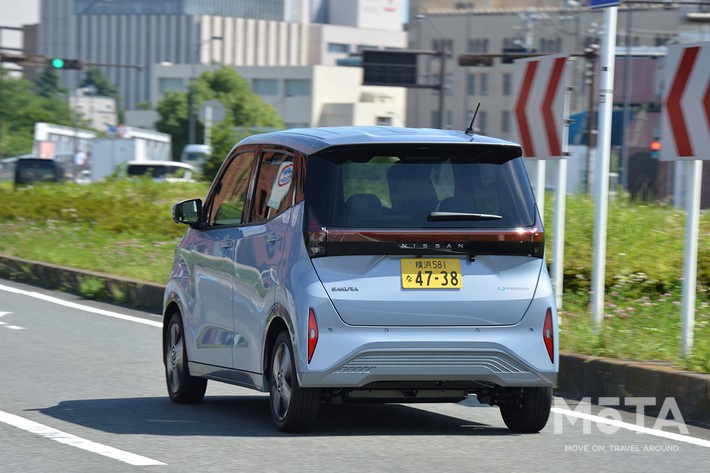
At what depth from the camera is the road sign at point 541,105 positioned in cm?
1173

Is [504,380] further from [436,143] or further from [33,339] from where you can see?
[33,339]

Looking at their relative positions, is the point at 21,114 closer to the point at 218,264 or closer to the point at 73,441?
the point at 218,264

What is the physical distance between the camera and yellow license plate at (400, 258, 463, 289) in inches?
294

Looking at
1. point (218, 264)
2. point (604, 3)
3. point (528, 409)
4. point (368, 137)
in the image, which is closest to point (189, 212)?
point (218, 264)

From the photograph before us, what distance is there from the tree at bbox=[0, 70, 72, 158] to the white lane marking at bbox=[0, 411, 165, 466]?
378 ft

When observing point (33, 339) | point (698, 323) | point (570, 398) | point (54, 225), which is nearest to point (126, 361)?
point (33, 339)

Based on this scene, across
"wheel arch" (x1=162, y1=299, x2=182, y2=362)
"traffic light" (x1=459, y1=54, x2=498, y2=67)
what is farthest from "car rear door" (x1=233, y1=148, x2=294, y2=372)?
"traffic light" (x1=459, y1=54, x2=498, y2=67)

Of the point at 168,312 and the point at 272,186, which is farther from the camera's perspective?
the point at 168,312

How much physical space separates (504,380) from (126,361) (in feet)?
16.4

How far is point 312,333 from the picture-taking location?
7.37m

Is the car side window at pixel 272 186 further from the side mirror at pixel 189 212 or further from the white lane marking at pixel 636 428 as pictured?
the white lane marking at pixel 636 428

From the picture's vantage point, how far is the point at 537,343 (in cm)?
762

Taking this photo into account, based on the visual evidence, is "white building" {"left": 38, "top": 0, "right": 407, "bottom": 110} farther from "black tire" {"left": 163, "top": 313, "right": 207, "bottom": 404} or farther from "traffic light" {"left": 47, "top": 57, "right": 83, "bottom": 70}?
"black tire" {"left": 163, "top": 313, "right": 207, "bottom": 404}

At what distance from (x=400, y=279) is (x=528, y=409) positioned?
113 cm
